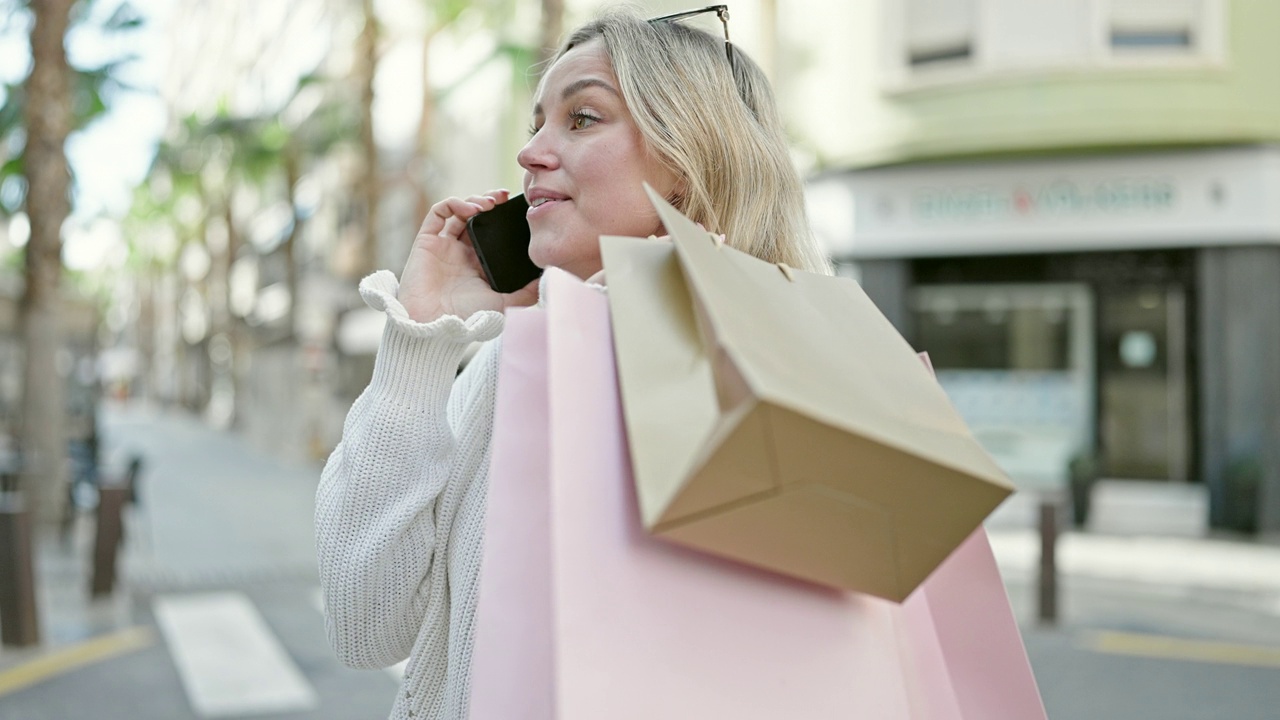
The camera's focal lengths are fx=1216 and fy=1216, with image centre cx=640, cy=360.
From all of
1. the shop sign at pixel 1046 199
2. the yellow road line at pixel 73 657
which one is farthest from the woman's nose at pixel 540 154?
the shop sign at pixel 1046 199

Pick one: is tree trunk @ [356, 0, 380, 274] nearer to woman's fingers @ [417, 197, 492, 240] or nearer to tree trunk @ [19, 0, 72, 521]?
tree trunk @ [19, 0, 72, 521]

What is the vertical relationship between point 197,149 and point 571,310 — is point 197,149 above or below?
above

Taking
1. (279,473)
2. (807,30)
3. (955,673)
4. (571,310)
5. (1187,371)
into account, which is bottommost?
(279,473)

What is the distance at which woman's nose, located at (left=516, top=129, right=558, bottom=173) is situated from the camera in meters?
1.48

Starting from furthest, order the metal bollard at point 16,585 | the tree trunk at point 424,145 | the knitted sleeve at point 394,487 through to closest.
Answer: the tree trunk at point 424,145 < the metal bollard at point 16,585 < the knitted sleeve at point 394,487

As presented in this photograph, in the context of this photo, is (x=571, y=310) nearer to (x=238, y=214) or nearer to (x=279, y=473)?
(x=279, y=473)

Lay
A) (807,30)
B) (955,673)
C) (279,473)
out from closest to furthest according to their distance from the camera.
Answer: (955,673) < (807,30) < (279,473)

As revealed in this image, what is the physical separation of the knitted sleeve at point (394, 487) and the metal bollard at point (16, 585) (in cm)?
665

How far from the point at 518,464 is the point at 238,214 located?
188 ft

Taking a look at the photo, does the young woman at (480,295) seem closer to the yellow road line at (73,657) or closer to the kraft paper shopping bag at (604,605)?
the kraft paper shopping bag at (604,605)

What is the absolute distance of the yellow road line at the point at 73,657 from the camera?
6492 millimetres

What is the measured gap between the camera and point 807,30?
15.7 metres

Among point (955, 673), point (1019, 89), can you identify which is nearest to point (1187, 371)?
point (1019, 89)

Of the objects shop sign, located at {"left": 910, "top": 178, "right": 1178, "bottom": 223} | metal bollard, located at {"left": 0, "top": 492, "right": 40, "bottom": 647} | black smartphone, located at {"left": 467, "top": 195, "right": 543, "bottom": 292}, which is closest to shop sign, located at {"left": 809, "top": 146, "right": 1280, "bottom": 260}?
shop sign, located at {"left": 910, "top": 178, "right": 1178, "bottom": 223}
